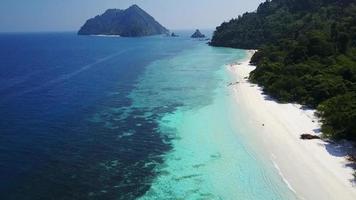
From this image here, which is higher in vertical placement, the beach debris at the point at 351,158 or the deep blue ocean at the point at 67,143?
the beach debris at the point at 351,158

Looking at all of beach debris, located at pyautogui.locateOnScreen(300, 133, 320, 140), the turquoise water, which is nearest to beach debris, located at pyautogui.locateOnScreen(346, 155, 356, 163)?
beach debris, located at pyautogui.locateOnScreen(300, 133, 320, 140)

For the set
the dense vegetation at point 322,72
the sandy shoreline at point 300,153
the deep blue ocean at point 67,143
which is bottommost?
the deep blue ocean at point 67,143

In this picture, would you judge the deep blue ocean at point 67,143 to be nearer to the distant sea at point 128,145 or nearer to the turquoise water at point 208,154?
the distant sea at point 128,145

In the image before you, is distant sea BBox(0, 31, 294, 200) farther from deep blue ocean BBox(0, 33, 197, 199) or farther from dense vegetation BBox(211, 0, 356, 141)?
dense vegetation BBox(211, 0, 356, 141)

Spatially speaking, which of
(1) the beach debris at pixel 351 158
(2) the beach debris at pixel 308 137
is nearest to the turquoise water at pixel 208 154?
(2) the beach debris at pixel 308 137

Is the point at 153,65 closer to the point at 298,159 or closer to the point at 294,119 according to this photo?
the point at 294,119

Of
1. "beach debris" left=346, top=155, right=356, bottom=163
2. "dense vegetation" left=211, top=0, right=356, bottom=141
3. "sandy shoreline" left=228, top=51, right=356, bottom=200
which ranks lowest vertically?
"sandy shoreline" left=228, top=51, right=356, bottom=200
